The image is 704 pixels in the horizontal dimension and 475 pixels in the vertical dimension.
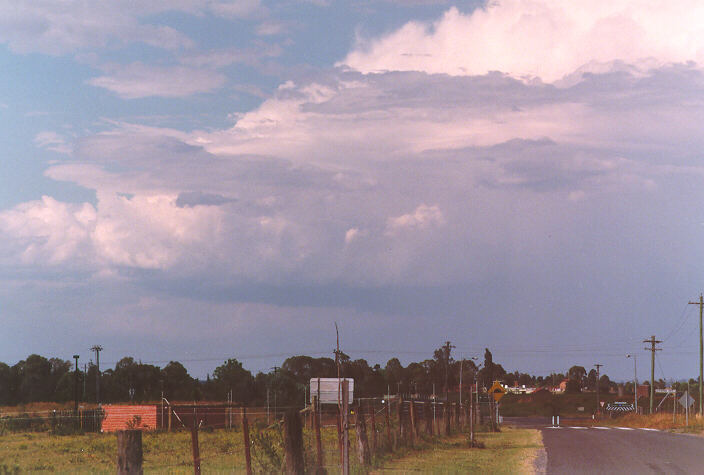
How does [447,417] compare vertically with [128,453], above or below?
below

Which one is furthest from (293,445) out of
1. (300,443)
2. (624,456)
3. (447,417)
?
(447,417)

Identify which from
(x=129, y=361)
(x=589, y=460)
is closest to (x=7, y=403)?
(x=129, y=361)

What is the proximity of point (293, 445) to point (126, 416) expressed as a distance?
4411cm

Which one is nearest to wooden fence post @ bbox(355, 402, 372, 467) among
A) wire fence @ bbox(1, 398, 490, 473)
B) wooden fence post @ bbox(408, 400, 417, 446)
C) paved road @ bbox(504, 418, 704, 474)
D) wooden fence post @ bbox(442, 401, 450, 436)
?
wire fence @ bbox(1, 398, 490, 473)

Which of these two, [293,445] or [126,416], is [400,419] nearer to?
[293,445]

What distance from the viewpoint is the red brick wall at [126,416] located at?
5600 centimetres

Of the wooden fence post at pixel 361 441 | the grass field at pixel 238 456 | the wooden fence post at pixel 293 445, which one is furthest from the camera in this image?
the wooden fence post at pixel 361 441

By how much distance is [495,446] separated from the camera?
3594 centimetres

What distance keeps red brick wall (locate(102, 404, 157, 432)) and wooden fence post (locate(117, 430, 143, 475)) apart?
44.4 metres

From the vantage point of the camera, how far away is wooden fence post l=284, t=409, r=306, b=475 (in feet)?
51.3

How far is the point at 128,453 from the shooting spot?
449 inches

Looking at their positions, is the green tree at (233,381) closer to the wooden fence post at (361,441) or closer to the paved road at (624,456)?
the paved road at (624,456)

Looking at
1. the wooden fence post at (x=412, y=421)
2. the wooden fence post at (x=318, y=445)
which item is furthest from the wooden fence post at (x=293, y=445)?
the wooden fence post at (x=412, y=421)

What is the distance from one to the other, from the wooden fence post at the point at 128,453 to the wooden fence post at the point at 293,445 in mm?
4437
